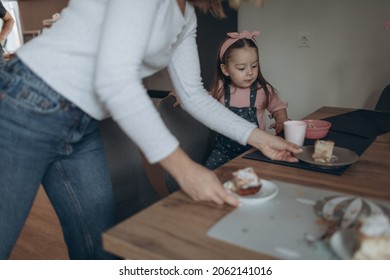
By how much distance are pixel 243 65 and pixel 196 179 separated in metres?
1.06

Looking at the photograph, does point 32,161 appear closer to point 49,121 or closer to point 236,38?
point 49,121

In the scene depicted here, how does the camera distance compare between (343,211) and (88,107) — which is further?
(88,107)

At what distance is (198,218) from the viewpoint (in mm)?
839

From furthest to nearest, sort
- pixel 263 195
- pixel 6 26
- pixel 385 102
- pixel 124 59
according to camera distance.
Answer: pixel 6 26 < pixel 385 102 < pixel 263 195 < pixel 124 59

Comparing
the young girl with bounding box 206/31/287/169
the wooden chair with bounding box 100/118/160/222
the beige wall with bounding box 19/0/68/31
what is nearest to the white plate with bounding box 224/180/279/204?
the wooden chair with bounding box 100/118/160/222

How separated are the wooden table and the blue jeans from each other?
12.1 inches

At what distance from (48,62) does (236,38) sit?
1.10 meters

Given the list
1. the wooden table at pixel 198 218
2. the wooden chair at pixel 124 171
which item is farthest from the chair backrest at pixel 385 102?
the wooden chair at pixel 124 171

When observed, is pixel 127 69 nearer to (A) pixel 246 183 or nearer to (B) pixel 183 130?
(A) pixel 246 183

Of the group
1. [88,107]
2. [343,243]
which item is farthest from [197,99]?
[343,243]

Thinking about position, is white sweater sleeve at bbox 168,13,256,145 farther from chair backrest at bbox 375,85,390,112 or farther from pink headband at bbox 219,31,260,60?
chair backrest at bbox 375,85,390,112

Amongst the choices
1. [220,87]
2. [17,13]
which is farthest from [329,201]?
[17,13]

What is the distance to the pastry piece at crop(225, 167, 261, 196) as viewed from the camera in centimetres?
91

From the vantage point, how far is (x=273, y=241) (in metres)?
0.74
